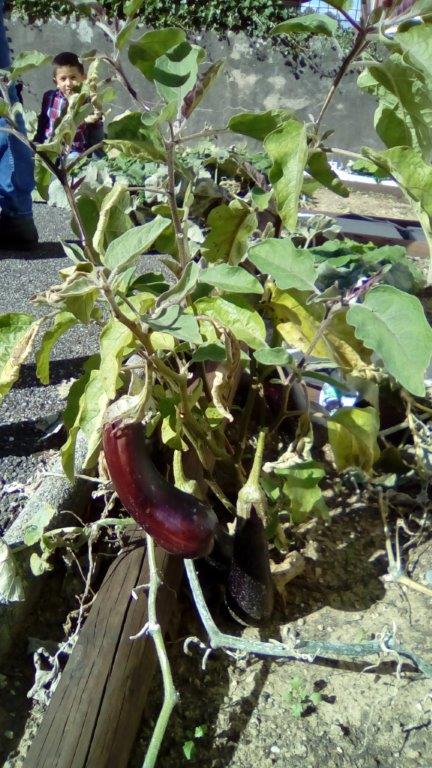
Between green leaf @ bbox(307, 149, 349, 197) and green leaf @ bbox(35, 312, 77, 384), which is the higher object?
green leaf @ bbox(307, 149, 349, 197)

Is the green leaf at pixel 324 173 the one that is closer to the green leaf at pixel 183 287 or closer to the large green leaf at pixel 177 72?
the large green leaf at pixel 177 72

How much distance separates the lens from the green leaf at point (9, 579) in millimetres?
1388

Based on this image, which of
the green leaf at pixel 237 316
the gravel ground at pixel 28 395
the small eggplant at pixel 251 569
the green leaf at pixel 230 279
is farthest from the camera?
the gravel ground at pixel 28 395

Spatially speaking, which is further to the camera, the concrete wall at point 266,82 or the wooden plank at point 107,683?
the concrete wall at point 266,82

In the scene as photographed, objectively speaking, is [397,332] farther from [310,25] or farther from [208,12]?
[208,12]

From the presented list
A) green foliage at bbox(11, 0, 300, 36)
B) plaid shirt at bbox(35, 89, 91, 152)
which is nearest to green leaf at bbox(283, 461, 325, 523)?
plaid shirt at bbox(35, 89, 91, 152)

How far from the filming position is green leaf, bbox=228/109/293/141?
50.8 inches

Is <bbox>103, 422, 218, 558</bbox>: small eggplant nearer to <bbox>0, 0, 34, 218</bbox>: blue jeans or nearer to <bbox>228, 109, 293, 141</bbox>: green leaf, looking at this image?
<bbox>228, 109, 293, 141</bbox>: green leaf

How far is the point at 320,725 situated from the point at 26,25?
9557mm

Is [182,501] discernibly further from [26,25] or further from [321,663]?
[26,25]

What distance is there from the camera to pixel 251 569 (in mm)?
1446

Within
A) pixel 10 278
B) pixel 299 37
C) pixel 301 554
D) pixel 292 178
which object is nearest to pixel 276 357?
pixel 292 178

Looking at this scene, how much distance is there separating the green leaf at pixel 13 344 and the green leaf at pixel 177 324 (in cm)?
26

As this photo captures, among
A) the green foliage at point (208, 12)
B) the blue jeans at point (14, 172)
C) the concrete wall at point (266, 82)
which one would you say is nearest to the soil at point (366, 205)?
the concrete wall at point (266, 82)
